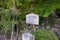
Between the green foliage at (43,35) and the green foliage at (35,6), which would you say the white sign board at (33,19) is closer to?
the green foliage at (43,35)

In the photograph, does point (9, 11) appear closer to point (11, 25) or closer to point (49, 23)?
point (11, 25)

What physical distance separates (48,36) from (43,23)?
114cm

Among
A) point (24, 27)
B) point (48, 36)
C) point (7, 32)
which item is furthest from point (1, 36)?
point (48, 36)

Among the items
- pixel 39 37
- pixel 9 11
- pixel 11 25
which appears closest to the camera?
pixel 39 37

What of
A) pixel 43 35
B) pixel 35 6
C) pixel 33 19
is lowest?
pixel 43 35

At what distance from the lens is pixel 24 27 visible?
227 inches

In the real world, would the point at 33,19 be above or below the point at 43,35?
above

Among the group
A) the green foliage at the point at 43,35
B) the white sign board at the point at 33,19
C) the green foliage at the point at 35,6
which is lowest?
the green foliage at the point at 43,35

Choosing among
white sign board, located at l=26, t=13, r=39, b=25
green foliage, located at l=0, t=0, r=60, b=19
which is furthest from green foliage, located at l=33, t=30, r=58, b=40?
green foliage, located at l=0, t=0, r=60, b=19

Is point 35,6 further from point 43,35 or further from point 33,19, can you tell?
point 43,35

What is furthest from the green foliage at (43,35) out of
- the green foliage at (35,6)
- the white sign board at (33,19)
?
the green foliage at (35,6)

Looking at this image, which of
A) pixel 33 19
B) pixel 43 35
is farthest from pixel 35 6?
pixel 43 35

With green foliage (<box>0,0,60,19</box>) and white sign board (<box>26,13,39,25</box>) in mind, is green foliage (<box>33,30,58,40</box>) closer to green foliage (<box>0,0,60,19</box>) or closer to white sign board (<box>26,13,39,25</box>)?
white sign board (<box>26,13,39,25</box>)

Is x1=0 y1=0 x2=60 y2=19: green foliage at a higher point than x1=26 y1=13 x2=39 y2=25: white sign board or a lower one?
higher
